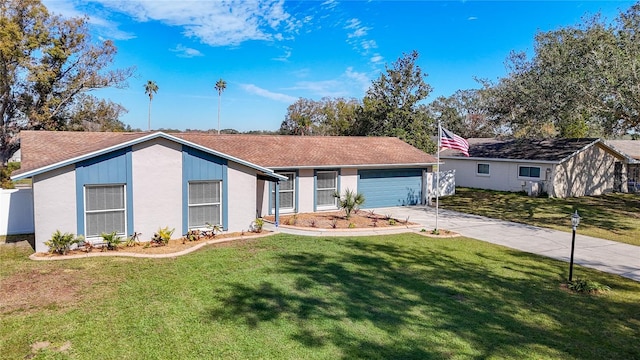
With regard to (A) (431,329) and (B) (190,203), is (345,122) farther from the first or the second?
(A) (431,329)

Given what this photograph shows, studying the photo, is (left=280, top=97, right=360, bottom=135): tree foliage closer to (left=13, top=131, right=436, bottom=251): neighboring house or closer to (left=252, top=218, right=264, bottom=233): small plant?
(left=13, top=131, right=436, bottom=251): neighboring house

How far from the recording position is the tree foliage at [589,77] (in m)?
17.3

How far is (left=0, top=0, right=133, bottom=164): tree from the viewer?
24562mm

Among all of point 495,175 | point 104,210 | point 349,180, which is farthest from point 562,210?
point 104,210

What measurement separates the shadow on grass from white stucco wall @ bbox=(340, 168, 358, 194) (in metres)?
8.09

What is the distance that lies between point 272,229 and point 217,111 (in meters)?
60.4

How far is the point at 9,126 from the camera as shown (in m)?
27.5

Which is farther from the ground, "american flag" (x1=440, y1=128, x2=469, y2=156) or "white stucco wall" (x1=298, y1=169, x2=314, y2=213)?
"american flag" (x1=440, y1=128, x2=469, y2=156)

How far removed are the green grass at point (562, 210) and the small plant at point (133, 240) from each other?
15.2 metres

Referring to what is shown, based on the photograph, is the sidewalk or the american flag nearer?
the sidewalk

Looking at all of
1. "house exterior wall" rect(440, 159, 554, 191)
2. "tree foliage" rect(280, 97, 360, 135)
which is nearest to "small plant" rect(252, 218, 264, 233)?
"house exterior wall" rect(440, 159, 554, 191)

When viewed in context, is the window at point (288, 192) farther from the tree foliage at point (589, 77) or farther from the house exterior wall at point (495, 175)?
the house exterior wall at point (495, 175)

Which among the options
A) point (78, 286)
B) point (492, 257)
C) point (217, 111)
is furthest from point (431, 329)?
point (217, 111)

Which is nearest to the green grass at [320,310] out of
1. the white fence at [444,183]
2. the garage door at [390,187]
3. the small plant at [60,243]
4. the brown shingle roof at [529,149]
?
the small plant at [60,243]
